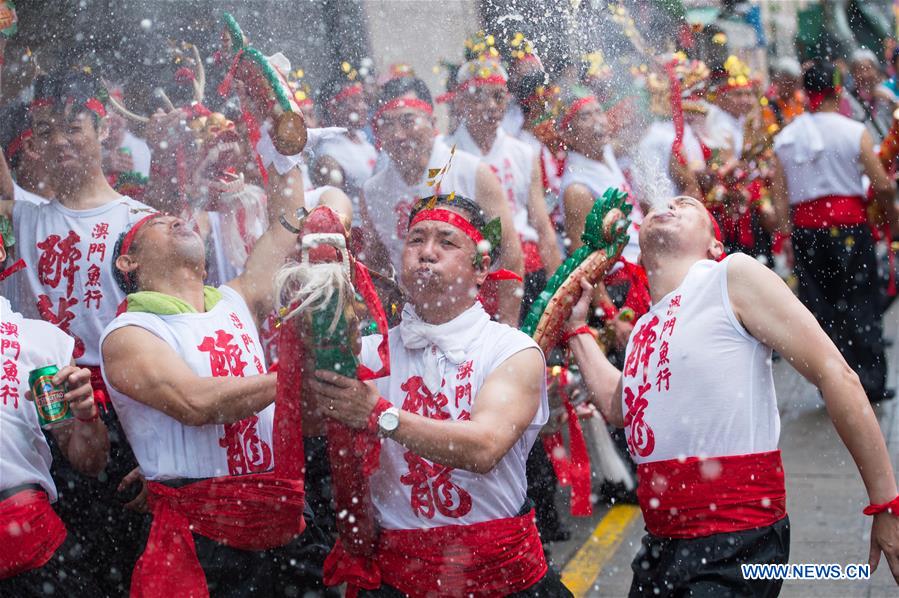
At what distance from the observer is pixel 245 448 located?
3314 millimetres

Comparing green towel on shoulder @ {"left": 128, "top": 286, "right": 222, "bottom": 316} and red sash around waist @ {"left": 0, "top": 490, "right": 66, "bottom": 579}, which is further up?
green towel on shoulder @ {"left": 128, "top": 286, "right": 222, "bottom": 316}

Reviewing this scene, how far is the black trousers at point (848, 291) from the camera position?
6.90 m

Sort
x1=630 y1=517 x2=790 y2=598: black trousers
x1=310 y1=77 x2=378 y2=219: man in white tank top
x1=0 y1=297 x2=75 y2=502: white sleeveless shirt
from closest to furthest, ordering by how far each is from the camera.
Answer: x1=630 y1=517 x2=790 y2=598: black trousers
x1=0 y1=297 x2=75 y2=502: white sleeveless shirt
x1=310 y1=77 x2=378 y2=219: man in white tank top

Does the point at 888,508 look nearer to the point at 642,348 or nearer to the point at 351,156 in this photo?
the point at 642,348

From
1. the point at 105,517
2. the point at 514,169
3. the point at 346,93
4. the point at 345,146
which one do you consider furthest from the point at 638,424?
the point at 346,93

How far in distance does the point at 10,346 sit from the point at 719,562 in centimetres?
207

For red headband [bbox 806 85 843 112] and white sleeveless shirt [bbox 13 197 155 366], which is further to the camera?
red headband [bbox 806 85 843 112]

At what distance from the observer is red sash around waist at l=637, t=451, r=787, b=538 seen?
2934 mm

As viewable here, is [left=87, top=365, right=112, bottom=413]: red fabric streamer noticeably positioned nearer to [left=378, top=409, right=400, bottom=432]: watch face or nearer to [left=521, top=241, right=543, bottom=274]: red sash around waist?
[left=378, top=409, right=400, bottom=432]: watch face

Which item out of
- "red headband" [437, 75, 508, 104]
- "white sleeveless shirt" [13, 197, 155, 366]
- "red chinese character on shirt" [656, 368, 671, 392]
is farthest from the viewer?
"red headband" [437, 75, 508, 104]

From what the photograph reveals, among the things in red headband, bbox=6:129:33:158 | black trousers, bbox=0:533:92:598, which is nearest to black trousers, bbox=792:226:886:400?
red headband, bbox=6:129:33:158

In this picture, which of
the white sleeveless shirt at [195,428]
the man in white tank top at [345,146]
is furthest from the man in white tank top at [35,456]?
the man in white tank top at [345,146]

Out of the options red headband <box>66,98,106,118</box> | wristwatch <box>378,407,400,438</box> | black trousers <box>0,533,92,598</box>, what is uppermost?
red headband <box>66,98,106,118</box>

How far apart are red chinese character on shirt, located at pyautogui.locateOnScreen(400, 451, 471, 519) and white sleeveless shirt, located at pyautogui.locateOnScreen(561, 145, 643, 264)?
2.51 meters
